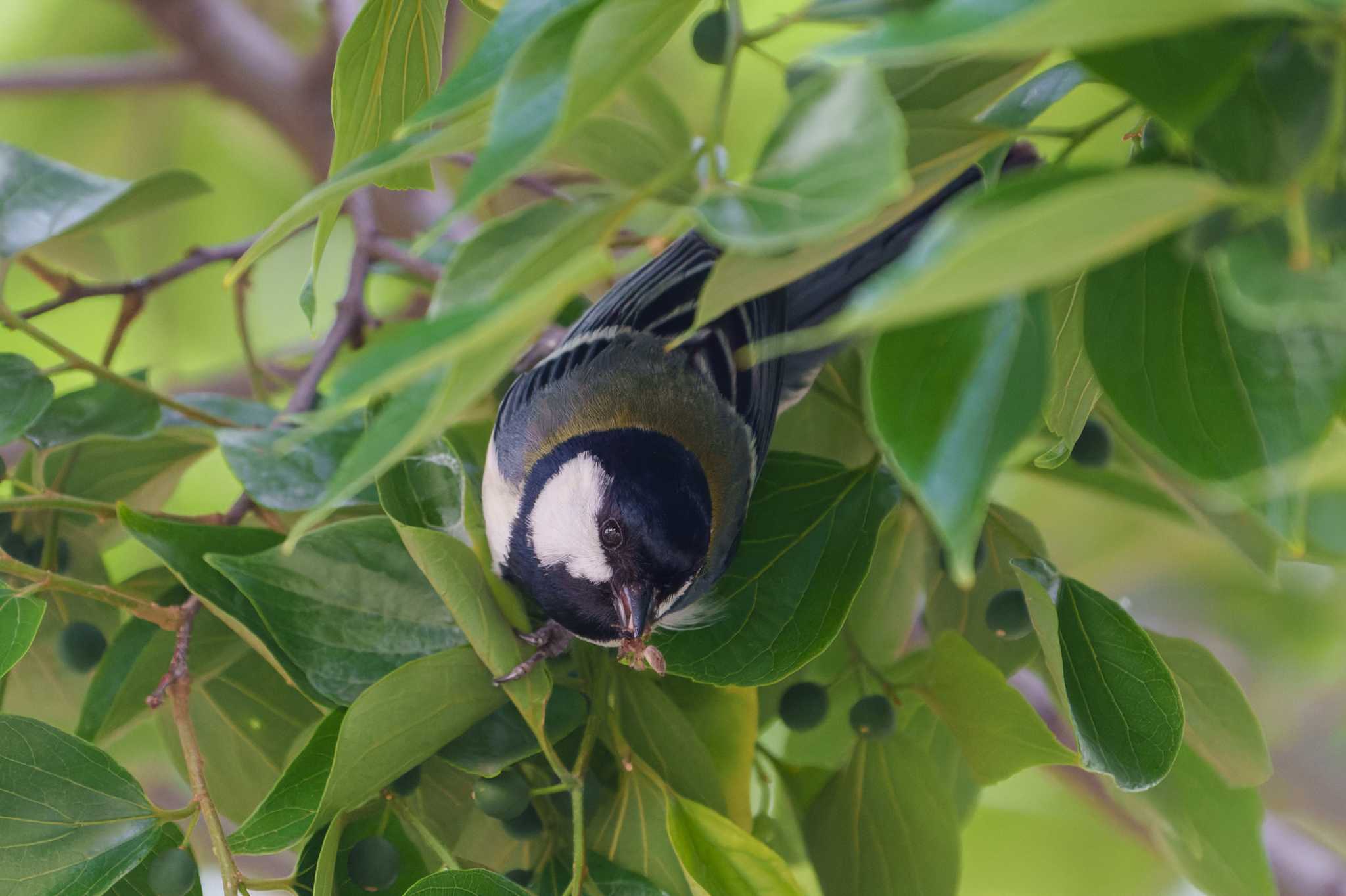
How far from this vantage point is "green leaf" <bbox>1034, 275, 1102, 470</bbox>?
447 mm

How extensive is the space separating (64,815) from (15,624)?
9 centimetres

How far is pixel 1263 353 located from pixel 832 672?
459 mm

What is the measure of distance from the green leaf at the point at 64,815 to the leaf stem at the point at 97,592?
0.07 m

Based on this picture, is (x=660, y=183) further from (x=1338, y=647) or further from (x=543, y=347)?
(x=1338, y=647)

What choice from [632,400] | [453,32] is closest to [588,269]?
[632,400]

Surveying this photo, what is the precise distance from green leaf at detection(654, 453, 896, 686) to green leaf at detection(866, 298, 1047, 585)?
0.27 meters

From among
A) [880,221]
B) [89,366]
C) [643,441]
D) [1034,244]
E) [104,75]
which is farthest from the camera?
[104,75]

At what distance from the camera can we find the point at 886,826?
0.66 meters

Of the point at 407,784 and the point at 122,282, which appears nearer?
the point at 407,784

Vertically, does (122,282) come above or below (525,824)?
above

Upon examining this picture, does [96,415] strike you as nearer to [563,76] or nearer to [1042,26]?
[563,76]

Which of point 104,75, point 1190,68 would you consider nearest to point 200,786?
point 1190,68

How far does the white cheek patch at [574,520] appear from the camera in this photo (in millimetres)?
784

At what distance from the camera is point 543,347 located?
3.15ft
